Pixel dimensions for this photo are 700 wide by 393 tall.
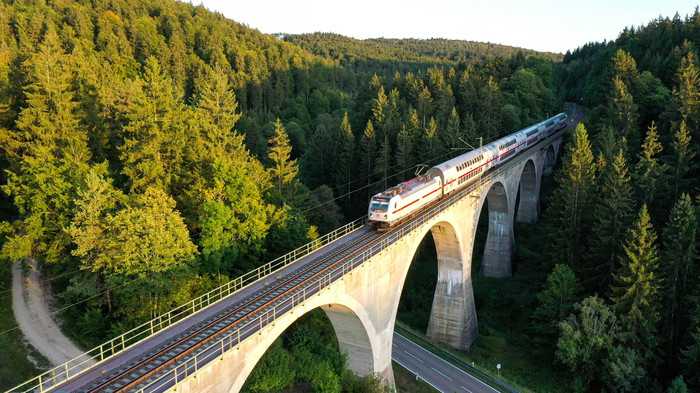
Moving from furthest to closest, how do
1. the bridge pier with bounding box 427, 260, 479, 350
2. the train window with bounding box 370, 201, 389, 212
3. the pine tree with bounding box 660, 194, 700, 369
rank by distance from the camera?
1. the bridge pier with bounding box 427, 260, 479, 350
2. the pine tree with bounding box 660, 194, 700, 369
3. the train window with bounding box 370, 201, 389, 212

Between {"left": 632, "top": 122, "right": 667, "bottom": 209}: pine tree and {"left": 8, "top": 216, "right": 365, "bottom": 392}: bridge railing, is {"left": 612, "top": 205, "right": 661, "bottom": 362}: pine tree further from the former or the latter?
{"left": 8, "top": 216, "right": 365, "bottom": 392}: bridge railing

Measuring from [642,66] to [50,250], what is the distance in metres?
89.9

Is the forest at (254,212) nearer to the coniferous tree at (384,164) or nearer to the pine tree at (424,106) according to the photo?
the coniferous tree at (384,164)

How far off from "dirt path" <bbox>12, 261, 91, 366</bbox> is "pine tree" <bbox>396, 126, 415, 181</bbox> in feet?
144

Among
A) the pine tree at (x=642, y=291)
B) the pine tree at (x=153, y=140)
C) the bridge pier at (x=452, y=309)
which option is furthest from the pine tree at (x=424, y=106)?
the pine tree at (x=153, y=140)

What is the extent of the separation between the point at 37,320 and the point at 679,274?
4619 centimetres

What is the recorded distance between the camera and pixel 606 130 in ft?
179

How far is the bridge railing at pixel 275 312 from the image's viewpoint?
16.9m

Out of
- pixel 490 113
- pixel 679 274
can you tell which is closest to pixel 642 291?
Answer: pixel 679 274

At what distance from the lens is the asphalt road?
37125 millimetres

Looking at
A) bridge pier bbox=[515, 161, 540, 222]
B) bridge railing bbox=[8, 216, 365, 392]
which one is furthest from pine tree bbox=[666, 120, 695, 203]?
bridge railing bbox=[8, 216, 365, 392]

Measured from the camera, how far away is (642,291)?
34.5 meters

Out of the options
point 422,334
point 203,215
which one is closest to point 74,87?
point 203,215

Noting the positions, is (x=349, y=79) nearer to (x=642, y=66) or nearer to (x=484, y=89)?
(x=484, y=89)
